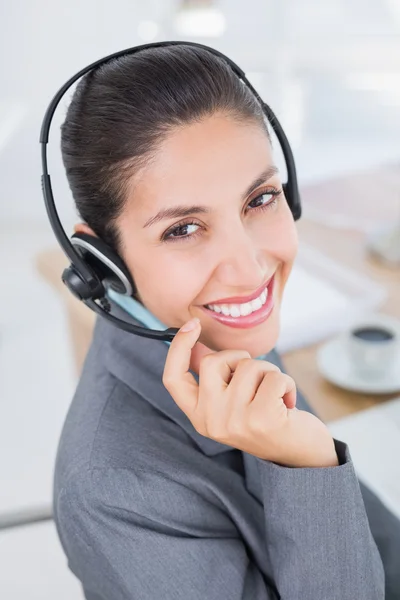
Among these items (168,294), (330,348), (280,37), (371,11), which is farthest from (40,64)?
(168,294)

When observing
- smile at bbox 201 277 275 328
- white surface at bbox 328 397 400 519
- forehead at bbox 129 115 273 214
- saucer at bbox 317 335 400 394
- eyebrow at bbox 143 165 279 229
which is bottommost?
white surface at bbox 328 397 400 519

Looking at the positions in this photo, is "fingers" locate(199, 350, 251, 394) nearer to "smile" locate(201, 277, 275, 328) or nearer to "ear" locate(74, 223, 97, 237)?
"smile" locate(201, 277, 275, 328)

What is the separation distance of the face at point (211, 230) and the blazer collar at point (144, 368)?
0.18 ft

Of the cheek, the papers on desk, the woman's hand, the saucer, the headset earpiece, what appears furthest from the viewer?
the papers on desk

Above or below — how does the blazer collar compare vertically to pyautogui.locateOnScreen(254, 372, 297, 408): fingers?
below

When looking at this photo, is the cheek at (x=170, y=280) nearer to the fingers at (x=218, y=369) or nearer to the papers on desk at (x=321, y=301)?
the fingers at (x=218, y=369)

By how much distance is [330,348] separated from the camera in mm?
1310

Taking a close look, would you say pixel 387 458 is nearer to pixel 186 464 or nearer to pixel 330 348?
pixel 330 348

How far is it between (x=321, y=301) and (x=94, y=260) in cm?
69

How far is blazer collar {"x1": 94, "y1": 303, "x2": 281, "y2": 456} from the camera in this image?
860 millimetres

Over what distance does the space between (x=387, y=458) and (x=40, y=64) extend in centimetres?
257

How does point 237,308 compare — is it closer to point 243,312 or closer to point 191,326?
point 243,312

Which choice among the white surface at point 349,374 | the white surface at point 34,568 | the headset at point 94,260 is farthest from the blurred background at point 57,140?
the headset at point 94,260

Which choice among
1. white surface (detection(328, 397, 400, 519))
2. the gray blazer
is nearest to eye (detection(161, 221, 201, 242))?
the gray blazer
